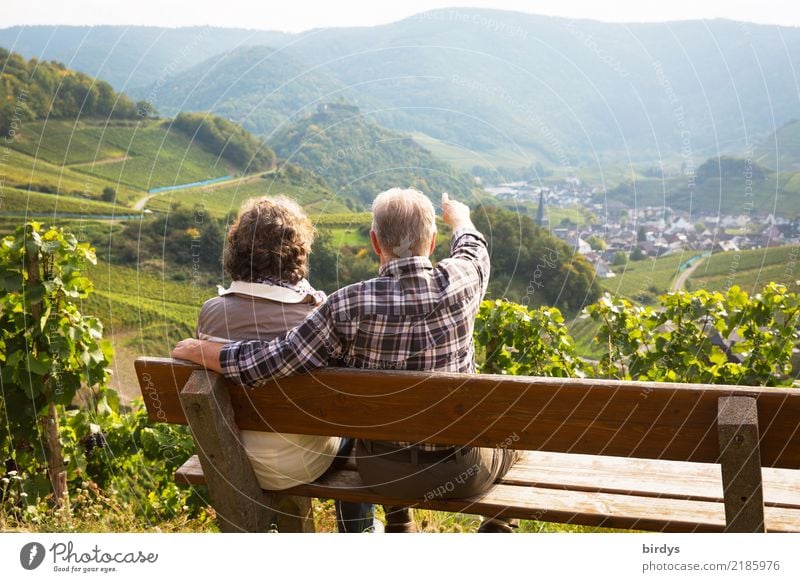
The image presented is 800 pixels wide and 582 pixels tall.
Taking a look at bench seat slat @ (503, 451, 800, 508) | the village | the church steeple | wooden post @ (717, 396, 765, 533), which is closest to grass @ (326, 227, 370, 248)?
the village

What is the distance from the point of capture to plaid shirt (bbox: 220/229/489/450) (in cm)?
274

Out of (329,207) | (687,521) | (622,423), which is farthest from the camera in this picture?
(329,207)

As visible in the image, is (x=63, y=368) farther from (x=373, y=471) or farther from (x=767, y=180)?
(x=767, y=180)

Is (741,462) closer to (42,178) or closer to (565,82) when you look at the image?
(565,82)

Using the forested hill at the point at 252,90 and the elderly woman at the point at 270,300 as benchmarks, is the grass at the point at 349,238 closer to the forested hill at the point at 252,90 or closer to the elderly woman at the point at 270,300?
the forested hill at the point at 252,90

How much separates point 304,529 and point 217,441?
33.4 inches

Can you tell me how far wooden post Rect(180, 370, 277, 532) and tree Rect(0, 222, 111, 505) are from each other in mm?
1994

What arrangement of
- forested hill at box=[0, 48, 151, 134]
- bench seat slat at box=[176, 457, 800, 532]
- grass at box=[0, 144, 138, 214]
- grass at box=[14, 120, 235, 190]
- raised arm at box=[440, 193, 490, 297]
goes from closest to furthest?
bench seat slat at box=[176, 457, 800, 532] → raised arm at box=[440, 193, 490, 297] → grass at box=[14, 120, 235, 190] → forested hill at box=[0, 48, 151, 134] → grass at box=[0, 144, 138, 214]

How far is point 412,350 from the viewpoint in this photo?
2844 millimetres

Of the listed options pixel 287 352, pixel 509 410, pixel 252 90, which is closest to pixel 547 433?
pixel 509 410

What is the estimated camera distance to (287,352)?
8.98 feet

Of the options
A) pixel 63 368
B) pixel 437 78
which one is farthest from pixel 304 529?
pixel 437 78

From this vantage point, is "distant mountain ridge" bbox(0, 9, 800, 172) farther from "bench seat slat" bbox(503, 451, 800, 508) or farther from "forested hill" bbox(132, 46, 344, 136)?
"bench seat slat" bbox(503, 451, 800, 508)

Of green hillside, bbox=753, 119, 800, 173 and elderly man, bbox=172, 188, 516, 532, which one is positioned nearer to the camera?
elderly man, bbox=172, 188, 516, 532
